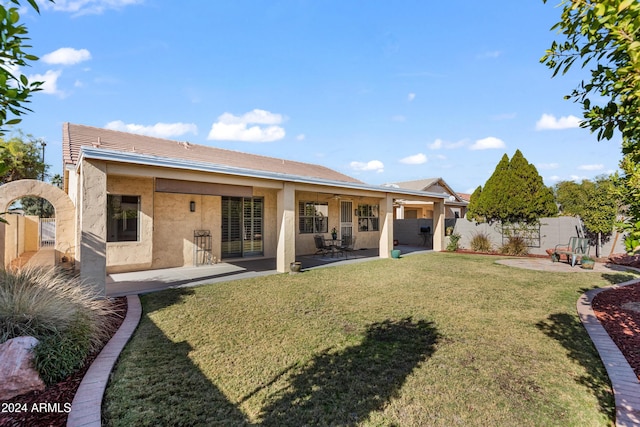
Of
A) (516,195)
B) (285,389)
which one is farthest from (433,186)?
(285,389)

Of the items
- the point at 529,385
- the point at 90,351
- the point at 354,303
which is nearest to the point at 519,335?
the point at 529,385

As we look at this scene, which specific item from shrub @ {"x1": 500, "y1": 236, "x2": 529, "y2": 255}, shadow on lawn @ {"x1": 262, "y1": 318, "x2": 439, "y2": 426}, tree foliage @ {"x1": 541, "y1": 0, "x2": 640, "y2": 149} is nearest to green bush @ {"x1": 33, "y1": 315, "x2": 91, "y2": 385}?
shadow on lawn @ {"x1": 262, "y1": 318, "x2": 439, "y2": 426}

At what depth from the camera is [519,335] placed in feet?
18.6

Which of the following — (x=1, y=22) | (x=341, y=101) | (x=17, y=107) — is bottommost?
(x=17, y=107)

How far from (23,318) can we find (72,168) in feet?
25.0

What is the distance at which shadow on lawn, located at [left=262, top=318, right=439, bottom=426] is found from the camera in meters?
3.38

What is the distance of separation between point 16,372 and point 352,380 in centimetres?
420

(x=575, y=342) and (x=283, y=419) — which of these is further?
(x=575, y=342)

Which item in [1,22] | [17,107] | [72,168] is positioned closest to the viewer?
[1,22]

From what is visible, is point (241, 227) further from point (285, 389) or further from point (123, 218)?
point (285, 389)

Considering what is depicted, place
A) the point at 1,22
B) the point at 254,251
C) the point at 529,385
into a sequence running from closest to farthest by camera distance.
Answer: the point at 1,22 → the point at 529,385 → the point at 254,251

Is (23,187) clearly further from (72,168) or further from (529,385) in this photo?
(529,385)

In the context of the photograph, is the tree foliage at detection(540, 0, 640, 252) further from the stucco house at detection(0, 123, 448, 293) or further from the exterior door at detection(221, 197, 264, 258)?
the exterior door at detection(221, 197, 264, 258)

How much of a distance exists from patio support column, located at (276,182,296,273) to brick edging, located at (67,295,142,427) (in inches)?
235
